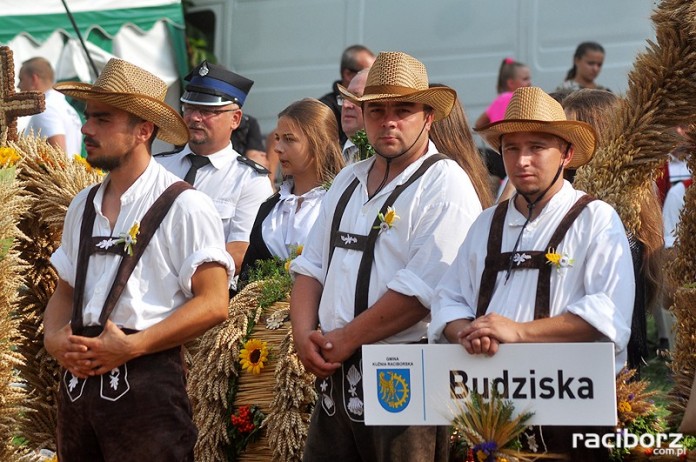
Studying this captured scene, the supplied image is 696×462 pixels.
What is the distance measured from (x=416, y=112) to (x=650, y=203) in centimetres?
133

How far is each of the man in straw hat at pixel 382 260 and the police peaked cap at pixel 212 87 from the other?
2212 mm

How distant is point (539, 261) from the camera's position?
13.3ft

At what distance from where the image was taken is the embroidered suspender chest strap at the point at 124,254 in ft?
14.4

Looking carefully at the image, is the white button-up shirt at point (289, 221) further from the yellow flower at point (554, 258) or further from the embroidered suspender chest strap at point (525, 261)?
the yellow flower at point (554, 258)

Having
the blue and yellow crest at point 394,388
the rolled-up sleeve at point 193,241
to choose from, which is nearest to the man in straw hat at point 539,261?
the blue and yellow crest at point 394,388

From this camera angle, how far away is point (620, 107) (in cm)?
511

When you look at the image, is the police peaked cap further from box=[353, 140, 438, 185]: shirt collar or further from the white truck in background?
the white truck in background

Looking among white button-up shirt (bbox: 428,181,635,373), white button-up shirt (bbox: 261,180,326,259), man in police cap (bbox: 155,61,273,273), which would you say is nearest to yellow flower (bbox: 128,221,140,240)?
white button-up shirt (bbox: 428,181,635,373)

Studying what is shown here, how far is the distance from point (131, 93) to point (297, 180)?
1.87 m

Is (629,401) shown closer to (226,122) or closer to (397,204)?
(397,204)

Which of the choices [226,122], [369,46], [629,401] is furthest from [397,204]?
[369,46]

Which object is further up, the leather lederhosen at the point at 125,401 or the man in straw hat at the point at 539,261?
the man in straw hat at the point at 539,261

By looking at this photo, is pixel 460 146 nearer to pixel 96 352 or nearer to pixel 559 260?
pixel 559 260

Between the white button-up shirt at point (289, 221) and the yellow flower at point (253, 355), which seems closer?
the yellow flower at point (253, 355)
